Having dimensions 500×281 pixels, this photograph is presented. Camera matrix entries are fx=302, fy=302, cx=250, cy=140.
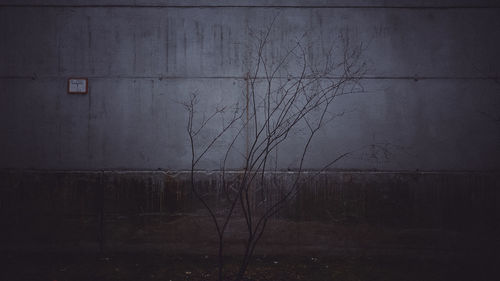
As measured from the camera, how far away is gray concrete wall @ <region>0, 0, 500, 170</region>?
4.57 m

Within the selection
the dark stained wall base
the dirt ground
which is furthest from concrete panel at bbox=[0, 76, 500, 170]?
the dirt ground

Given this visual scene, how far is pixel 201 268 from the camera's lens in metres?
4.22

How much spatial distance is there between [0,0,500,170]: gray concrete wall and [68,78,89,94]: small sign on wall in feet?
0.30

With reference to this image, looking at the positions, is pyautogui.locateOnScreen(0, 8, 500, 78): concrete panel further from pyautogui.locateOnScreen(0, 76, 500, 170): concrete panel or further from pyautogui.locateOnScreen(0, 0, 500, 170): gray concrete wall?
pyautogui.locateOnScreen(0, 76, 500, 170): concrete panel

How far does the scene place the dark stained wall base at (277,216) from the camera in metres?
4.50

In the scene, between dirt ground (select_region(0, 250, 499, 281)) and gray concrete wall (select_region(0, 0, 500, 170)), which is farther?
gray concrete wall (select_region(0, 0, 500, 170))

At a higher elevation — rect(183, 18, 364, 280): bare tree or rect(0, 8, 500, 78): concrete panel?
rect(0, 8, 500, 78): concrete panel

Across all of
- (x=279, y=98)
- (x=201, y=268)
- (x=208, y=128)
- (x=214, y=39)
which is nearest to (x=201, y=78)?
(x=214, y=39)

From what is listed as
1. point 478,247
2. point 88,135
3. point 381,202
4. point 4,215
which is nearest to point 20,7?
point 88,135

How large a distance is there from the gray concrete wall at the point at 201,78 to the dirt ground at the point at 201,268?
1366 mm

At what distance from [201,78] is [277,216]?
239 cm

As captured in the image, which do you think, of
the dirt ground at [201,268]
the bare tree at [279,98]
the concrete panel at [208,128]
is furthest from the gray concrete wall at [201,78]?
the dirt ground at [201,268]

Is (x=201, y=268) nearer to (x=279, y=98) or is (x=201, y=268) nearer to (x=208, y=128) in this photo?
(x=208, y=128)

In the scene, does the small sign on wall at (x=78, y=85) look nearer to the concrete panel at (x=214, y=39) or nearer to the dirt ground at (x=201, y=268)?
the concrete panel at (x=214, y=39)
